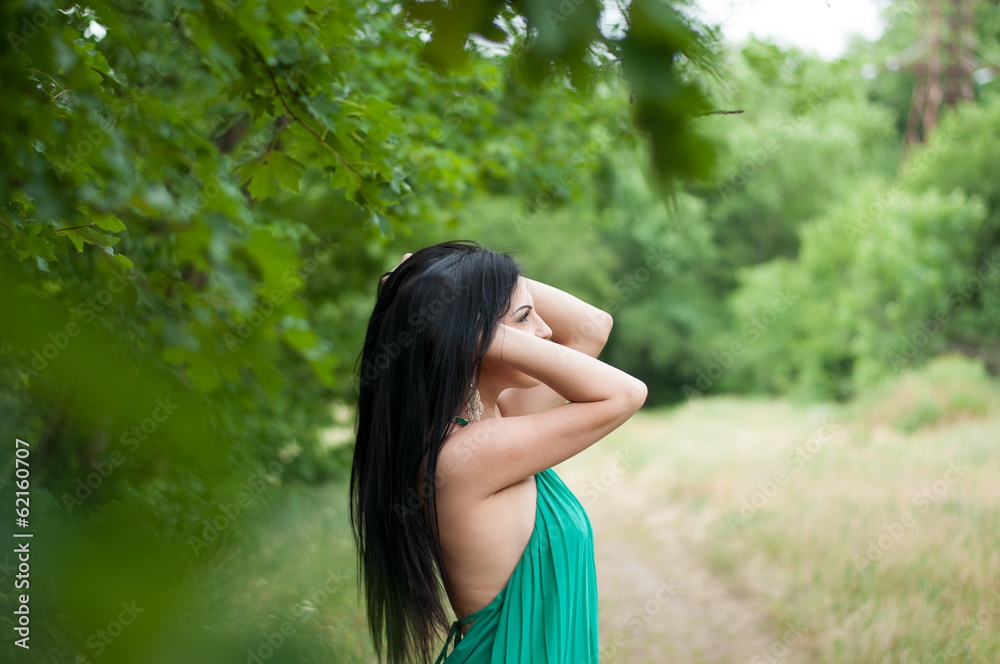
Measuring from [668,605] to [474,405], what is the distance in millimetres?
4590

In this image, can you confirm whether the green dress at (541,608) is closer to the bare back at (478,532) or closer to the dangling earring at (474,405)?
the bare back at (478,532)

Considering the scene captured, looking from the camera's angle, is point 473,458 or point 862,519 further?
point 862,519

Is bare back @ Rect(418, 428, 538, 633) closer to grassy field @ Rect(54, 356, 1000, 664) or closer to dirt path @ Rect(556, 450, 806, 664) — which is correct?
grassy field @ Rect(54, 356, 1000, 664)

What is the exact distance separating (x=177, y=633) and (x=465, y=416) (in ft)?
4.19

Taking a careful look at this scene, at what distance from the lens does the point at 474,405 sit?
5.94ft

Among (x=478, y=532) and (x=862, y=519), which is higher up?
(x=478, y=532)

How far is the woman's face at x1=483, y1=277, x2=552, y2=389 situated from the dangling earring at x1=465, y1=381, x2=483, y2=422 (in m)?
0.07

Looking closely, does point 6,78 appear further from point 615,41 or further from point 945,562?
point 945,562

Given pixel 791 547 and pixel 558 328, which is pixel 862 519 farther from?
pixel 558 328

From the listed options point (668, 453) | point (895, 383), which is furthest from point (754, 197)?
point (668, 453)

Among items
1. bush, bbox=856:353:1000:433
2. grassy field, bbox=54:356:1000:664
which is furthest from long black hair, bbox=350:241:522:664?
bush, bbox=856:353:1000:433

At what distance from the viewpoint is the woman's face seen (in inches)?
70.4

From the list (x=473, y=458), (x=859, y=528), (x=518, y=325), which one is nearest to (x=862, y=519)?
(x=859, y=528)

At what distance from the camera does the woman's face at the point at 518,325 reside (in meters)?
1.79
